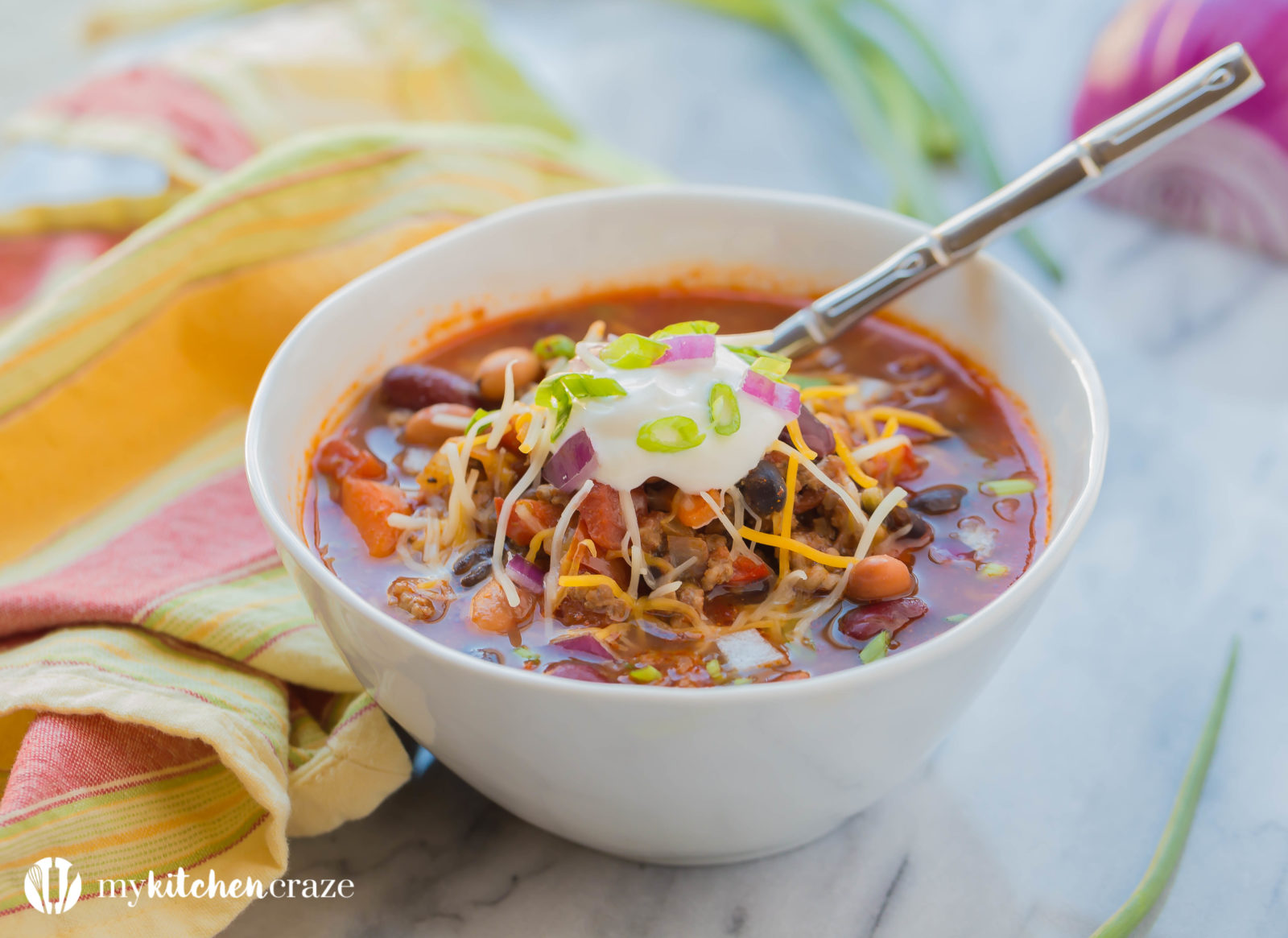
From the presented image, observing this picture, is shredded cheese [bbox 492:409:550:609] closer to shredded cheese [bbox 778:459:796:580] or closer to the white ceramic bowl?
the white ceramic bowl

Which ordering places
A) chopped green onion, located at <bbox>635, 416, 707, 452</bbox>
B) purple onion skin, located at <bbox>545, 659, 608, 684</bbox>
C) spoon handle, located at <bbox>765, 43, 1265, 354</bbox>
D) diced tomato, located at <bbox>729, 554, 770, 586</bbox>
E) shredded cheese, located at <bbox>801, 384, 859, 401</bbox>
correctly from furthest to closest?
shredded cheese, located at <bbox>801, 384, 859, 401</bbox>
spoon handle, located at <bbox>765, 43, 1265, 354</bbox>
diced tomato, located at <bbox>729, 554, 770, 586</bbox>
chopped green onion, located at <bbox>635, 416, 707, 452</bbox>
purple onion skin, located at <bbox>545, 659, 608, 684</bbox>

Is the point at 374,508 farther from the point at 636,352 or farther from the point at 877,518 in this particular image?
the point at 877,518

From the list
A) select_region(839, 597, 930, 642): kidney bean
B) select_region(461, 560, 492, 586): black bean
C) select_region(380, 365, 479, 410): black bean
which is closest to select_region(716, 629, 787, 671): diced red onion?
select_region(839, 597, 930, 642): kidney bean

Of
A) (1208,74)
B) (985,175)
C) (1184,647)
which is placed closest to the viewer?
(1208,74)

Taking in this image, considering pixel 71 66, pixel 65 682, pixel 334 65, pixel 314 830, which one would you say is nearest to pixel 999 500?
pixel 314 830

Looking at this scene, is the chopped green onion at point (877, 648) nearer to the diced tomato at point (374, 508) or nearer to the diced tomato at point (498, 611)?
the diced tomato at point (498, 611)

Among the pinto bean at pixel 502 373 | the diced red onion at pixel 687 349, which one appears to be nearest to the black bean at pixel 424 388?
the pinto bean at pixel 502 373

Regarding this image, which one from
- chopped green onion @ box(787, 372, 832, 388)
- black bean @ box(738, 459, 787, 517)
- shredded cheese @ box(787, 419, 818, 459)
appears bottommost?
chopped green onion @ box(787, 372, 832, 388)

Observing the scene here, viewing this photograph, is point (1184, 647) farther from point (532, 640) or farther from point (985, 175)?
point (985, 175)
